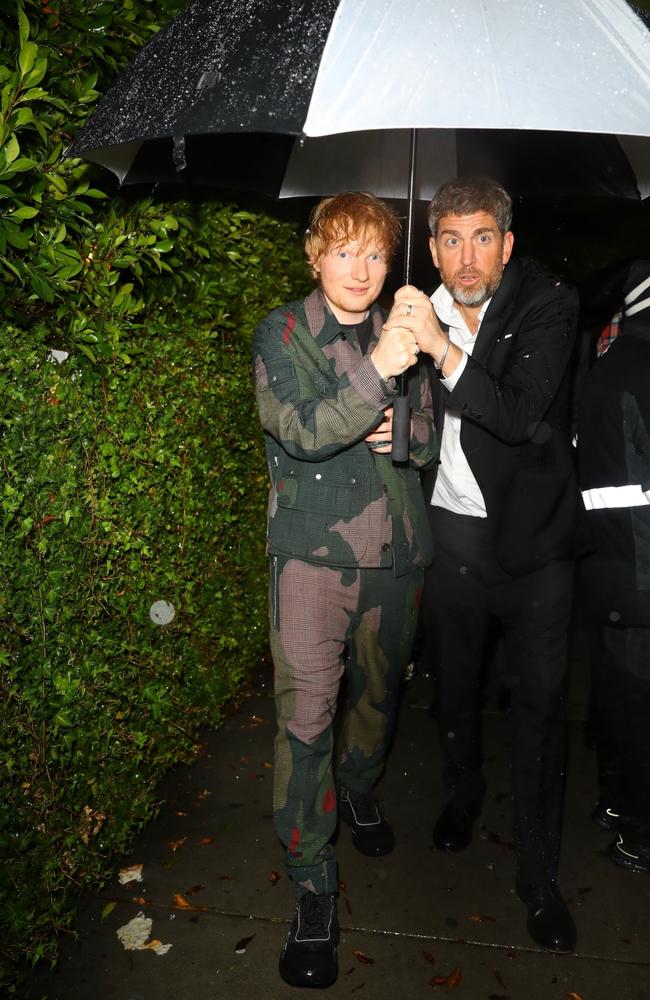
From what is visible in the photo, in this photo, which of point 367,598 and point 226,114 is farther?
point 367,598

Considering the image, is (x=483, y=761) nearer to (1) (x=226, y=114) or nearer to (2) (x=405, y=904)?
(2) (x=405, y=904)

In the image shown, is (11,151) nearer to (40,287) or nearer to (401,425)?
(40,287)

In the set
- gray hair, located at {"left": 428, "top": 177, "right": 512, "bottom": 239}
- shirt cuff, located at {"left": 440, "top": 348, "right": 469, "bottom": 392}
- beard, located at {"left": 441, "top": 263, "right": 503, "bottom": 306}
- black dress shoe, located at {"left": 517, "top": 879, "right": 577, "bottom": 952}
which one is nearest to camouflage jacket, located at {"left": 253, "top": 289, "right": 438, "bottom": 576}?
shirt cuff, located at {"left": 440, "top": 348, "right": 469, "bottom": 392}

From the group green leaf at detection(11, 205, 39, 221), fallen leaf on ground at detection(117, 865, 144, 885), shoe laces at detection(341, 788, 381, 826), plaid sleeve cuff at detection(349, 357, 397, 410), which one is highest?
green leaf at detection(11, 205, 39, 221)

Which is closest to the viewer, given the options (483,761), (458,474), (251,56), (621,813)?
(251,56)

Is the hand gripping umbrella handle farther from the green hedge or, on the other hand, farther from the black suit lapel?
the green hedge

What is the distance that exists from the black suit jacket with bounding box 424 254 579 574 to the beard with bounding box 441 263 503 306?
33mm

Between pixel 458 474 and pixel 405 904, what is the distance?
162cm

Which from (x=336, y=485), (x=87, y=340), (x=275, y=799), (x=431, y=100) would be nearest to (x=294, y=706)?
(x=275, y=799)

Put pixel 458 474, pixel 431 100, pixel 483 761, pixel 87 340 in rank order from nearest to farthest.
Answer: pixel 431 100, pixel 87 340, pixel 458 474, pixel 483 761

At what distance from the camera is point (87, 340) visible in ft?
10.8

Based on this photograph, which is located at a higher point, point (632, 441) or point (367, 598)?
point (632, 441)

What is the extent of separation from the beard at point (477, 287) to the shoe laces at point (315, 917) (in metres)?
2.13

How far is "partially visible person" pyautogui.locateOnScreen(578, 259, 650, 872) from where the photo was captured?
3.48 metres
